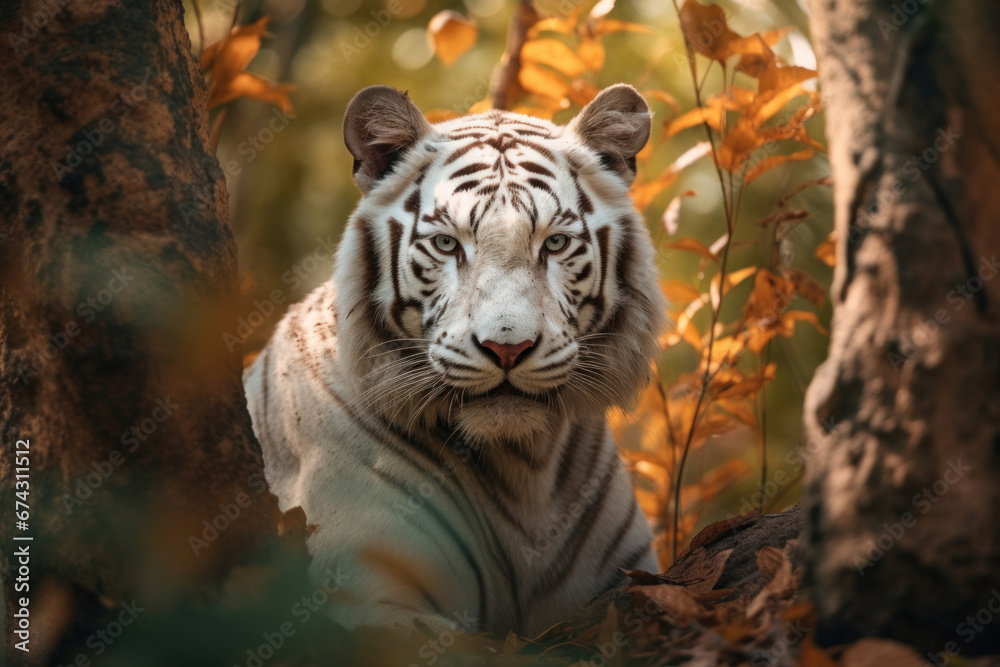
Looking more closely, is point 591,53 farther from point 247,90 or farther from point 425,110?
point 425,110

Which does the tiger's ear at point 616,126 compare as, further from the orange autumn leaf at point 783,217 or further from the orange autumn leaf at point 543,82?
the orange autumn leaf at point 543,82

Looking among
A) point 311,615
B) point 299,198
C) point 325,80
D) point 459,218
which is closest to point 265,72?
point 325,80

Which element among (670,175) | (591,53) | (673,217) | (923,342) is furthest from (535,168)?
(923,342)

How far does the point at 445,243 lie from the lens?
8.32ft

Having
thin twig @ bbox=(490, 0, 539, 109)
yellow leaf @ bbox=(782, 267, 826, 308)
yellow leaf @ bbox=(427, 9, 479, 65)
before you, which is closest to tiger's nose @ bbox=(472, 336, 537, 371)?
yellow leaf @ bbox=(782, 267, 826, 308)

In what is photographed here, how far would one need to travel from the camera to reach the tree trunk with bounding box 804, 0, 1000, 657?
1278mm

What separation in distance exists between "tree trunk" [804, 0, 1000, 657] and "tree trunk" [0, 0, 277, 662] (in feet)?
4.23

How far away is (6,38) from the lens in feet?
5.96

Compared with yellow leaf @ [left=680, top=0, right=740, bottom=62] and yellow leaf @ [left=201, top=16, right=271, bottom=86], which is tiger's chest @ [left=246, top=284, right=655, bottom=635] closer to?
yellow leaf @ [left=201, top=16, right=271, bottom=86]

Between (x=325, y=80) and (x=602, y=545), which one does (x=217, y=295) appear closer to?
(x=602, y=545)

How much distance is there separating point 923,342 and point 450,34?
3259 millimetres

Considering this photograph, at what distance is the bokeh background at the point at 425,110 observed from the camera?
23.4 feet

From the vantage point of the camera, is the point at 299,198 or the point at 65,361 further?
the point at 299,198

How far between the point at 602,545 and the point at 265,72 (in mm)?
7096
